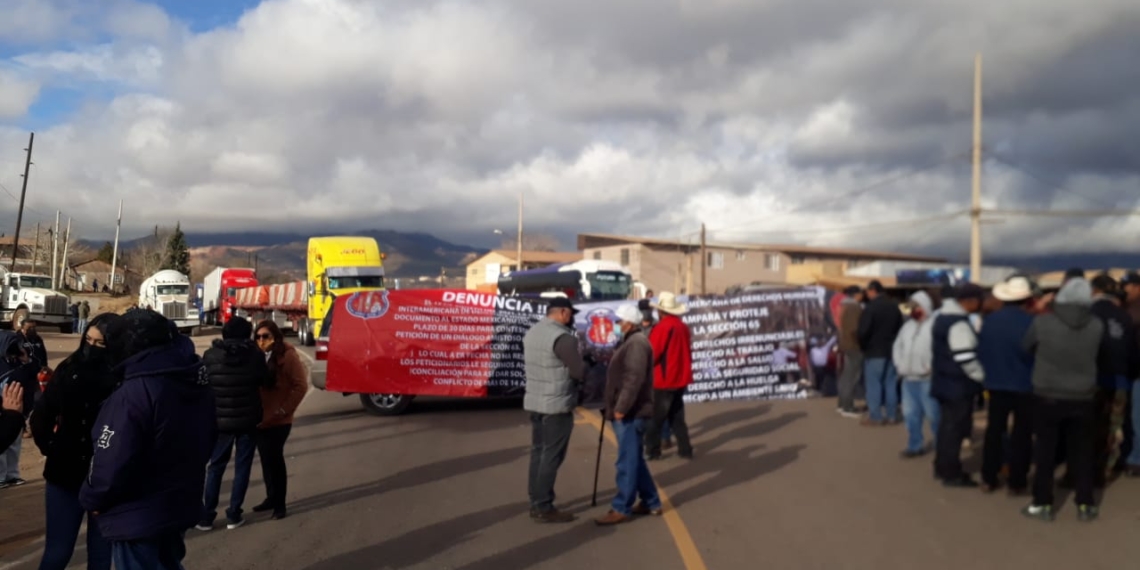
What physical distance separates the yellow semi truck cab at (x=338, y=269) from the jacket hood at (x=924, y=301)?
81.3 ft

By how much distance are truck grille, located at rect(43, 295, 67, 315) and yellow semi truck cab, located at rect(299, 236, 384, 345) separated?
16.8m

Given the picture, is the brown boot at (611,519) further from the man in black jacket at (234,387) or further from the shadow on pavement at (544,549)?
the man in black jacket at (234,387)

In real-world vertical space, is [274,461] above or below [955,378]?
below

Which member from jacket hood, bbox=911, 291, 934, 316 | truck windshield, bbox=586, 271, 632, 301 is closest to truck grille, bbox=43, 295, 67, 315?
truck windshield, bbox=586, 271, 632, 301

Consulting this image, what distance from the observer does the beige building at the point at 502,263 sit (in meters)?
76.9

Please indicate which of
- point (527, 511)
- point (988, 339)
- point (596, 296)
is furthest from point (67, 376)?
point (596, 296)

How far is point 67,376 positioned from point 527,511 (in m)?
4.00

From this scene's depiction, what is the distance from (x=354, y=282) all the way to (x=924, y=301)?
1013 inches

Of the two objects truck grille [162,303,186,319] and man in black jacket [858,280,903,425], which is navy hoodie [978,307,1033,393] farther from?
truck grille [162,303,186,319]

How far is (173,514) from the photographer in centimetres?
381

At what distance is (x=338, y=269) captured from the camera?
3203 cm

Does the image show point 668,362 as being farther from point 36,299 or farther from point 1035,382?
point 36,299

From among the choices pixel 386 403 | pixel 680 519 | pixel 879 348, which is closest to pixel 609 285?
pixel 386 403

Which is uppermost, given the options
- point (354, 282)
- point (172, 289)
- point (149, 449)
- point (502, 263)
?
point (502, 263)
